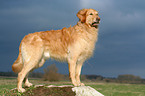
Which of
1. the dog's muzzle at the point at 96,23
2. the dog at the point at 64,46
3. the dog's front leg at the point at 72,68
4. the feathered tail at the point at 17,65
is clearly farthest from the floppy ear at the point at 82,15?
the feathered tail at the point at 17,65

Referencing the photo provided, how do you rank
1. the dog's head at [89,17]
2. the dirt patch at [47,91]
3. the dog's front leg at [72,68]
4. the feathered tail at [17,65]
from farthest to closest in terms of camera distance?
the feathered tail at [17,65], the dirt patch at [47,91], the dog's head at [89,17], the dog's front leg at [72,68]

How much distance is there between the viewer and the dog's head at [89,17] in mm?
6484

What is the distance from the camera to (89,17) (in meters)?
6.56

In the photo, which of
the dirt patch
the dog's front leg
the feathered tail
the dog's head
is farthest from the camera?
the feathered tail

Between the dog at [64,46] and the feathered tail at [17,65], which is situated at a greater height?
the dog at [64,46]

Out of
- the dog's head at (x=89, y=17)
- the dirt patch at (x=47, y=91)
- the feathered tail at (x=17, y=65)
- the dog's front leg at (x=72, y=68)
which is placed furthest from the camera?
the feathered tail at (x=17, y=65)

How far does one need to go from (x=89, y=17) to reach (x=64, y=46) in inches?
58.9

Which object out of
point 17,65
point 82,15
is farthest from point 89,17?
point 17,65

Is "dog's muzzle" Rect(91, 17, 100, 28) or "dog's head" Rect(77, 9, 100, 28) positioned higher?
"dog's head" Rect(77, 9, 100, 28)

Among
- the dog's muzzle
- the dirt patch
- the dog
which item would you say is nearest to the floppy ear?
the dog

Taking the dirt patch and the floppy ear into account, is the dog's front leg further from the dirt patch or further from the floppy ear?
the floppy ear

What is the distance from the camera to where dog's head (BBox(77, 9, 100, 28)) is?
21.3 feet

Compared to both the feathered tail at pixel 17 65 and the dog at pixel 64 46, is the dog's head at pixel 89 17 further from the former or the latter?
the feathered tail at pixel 17 65

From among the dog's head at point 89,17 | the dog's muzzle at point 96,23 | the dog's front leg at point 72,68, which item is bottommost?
the dog's front leg at point 72,68
